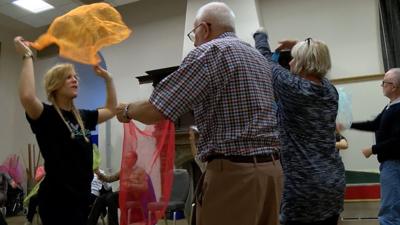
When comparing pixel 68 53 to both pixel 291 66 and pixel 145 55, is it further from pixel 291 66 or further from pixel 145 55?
pixel 145 55

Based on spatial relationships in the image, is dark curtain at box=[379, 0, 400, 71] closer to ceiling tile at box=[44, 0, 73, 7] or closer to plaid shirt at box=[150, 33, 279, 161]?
plaid shirt at box=[150, 33, 279, 161]

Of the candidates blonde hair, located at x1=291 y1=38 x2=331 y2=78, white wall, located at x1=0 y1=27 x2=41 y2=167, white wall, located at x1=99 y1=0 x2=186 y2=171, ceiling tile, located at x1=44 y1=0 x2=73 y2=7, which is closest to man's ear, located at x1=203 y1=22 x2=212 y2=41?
blonde hair, located at x1=291 y1=38 x2=331 y2=78

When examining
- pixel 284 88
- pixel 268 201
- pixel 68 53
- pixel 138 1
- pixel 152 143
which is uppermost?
pixel 138 1

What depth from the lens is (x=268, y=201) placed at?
1.48m

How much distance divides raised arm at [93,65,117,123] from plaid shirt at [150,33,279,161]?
0.87 meters

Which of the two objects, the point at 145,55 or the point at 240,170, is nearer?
the point at 240,170

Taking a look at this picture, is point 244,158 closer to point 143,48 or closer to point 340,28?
point 340,28

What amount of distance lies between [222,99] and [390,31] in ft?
14.9

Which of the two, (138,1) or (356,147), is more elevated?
(138,1)

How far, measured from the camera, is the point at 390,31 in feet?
16.9

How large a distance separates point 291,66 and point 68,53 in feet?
3.90

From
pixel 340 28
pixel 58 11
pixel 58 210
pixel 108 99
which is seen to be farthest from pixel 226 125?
pixel 58 11

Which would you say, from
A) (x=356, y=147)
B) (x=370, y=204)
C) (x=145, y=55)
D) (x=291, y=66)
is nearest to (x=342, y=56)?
(x=356, y=147)

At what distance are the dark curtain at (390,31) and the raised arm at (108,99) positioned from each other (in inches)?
159
